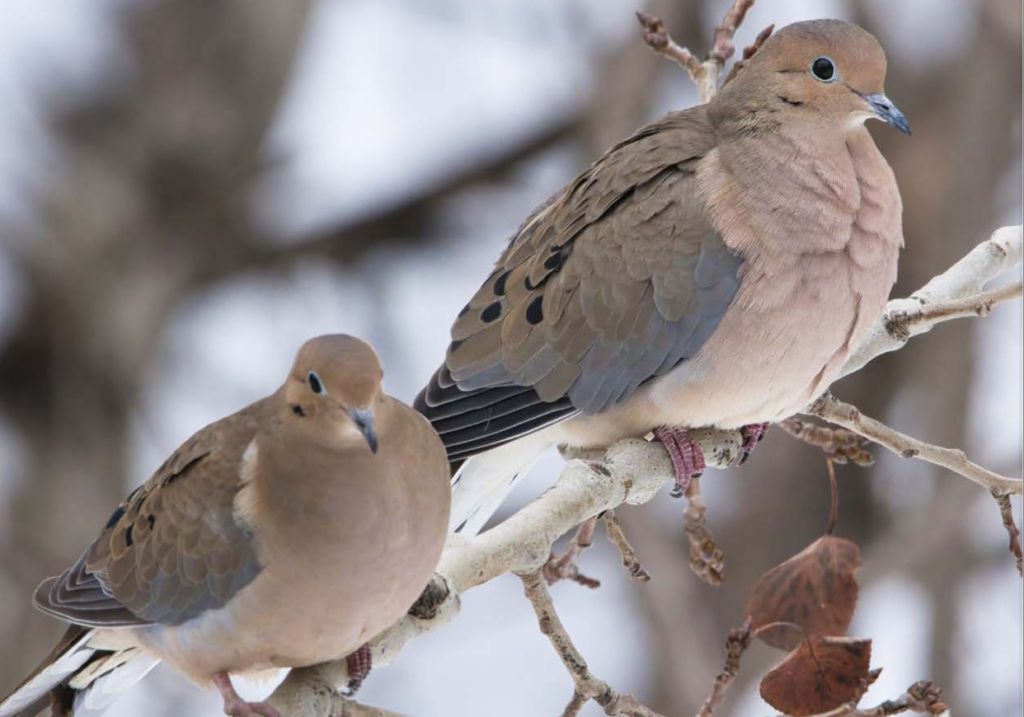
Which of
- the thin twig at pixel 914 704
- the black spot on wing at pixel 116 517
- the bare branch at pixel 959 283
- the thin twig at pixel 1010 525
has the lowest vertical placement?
the thin twig at pixel 914 704

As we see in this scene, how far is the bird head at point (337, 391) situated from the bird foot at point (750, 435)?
1.48 metres

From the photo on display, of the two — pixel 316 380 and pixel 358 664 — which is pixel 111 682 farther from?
pixel 316 380

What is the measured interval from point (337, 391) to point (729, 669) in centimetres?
97

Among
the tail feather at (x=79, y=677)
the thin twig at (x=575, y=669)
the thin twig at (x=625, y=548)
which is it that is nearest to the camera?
the thin twig at (x=575, y=669)

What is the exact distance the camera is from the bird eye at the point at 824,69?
12.0 ft

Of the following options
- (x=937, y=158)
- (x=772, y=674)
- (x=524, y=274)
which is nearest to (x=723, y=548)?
(x=937, y=158)

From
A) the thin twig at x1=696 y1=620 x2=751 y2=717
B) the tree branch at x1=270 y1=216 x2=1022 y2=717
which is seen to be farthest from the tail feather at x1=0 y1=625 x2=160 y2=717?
the thin twig at x1=696 y1=620 x2=751 y2=717

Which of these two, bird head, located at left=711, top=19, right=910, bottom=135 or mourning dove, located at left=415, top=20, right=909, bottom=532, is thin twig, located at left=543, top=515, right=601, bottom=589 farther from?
bird head, located at left=711, top=19, right=910, bottom=135

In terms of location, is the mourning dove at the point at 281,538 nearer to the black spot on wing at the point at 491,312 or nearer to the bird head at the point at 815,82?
the black spot on wing at the point at 491,312

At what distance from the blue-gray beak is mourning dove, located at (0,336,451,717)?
4.76 feet

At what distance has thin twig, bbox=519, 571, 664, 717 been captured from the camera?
2.80 metres

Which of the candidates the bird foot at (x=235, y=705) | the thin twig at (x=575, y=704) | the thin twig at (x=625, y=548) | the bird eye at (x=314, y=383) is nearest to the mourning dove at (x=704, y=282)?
the thin twig at (x=625, y=548)

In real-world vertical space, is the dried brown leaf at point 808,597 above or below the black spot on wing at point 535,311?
below

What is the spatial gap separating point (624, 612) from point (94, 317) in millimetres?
3277
